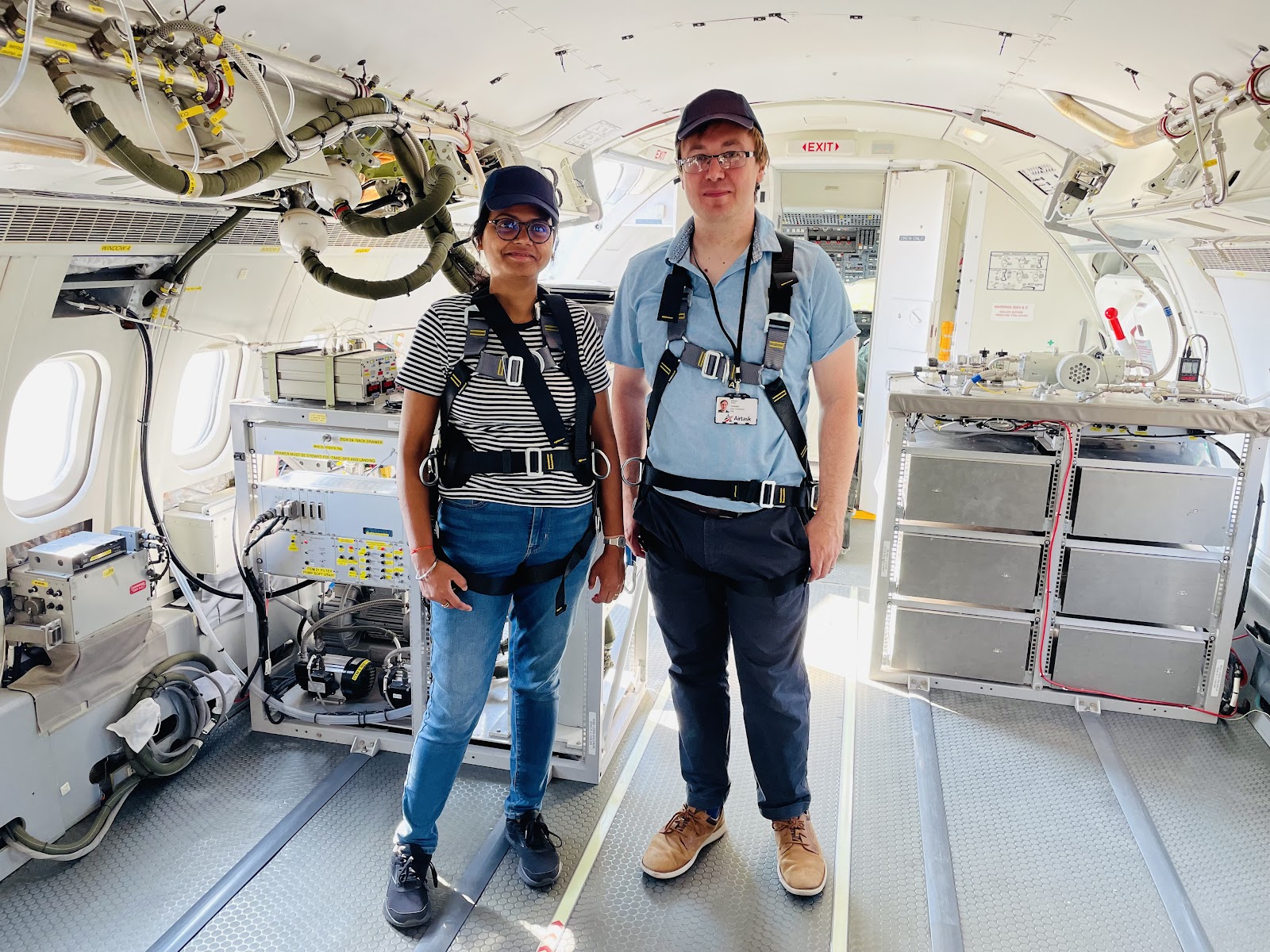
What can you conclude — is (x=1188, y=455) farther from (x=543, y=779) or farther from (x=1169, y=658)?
(x=543, y=779)

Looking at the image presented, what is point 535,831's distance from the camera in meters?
3.09

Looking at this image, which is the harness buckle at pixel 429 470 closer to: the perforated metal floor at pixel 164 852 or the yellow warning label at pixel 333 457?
the yellow warning label at pixel 333 457

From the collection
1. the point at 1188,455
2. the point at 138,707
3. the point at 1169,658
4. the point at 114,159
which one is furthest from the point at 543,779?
the point at 1188,455

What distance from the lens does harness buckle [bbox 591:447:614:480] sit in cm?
269

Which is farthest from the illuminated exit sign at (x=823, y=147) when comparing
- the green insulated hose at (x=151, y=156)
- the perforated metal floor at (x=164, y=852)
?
the perforated metal floor at (x=164, y=852)

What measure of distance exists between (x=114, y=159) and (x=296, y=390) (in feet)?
4.72

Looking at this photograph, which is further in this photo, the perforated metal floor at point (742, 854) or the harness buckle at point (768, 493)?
the perforated metal floor at point (742, 854)

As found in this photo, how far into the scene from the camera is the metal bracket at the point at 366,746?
151 inches

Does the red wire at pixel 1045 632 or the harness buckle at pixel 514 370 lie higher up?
the harness buckle at pixel 514 370

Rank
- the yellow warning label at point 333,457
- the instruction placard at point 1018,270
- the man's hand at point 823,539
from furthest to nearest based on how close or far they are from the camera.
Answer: the instruction placard at point 1018,270, the yellow warning label at point 333,457, the man's hand at point 823,539

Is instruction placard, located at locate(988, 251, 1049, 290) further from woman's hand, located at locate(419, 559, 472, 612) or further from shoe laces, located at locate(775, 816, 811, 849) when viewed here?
woman's hand, located at locate(419, 559, 472, 612)

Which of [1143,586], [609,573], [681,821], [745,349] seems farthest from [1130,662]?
[745,349]

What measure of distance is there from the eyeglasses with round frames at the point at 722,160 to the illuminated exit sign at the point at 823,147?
585cm

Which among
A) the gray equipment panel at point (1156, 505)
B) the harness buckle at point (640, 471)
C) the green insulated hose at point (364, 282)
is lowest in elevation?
the gray equipment panel at point (1156, 505)
